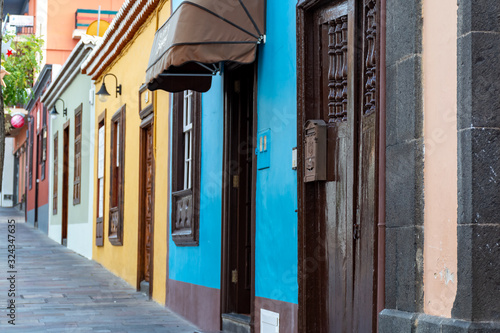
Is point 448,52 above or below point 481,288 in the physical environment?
above

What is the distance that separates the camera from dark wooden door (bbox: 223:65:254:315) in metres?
8.69

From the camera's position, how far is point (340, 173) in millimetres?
6301

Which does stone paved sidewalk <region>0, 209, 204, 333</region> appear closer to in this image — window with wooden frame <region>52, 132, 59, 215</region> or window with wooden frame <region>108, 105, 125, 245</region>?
window with wooden frame <region>108, 105, 125, 245</region>

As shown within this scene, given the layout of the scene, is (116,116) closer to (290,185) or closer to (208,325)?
(208,325)

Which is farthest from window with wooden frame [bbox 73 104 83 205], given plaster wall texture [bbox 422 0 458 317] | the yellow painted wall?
plaster wall texture [bbox 422 0 458 317]

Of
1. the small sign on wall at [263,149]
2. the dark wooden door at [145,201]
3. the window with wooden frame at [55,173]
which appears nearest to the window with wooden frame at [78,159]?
the window with wooden frame at [55,173]

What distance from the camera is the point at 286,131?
7.12 meters

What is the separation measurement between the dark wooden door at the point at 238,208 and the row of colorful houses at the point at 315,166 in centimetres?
1

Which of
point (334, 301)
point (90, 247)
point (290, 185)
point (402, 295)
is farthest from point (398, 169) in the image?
point (90, 247)

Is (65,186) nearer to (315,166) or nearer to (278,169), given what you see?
(278,169)

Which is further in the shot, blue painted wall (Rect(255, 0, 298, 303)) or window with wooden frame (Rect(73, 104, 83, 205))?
window with wooden frame (Rect(73, 104, 83, 205))

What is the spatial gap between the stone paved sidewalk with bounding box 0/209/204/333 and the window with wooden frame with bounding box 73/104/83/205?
7.37ft

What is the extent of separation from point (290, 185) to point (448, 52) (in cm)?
271

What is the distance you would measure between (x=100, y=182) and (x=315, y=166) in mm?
10697
